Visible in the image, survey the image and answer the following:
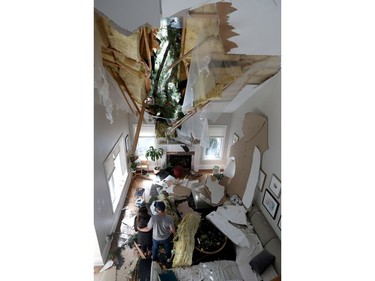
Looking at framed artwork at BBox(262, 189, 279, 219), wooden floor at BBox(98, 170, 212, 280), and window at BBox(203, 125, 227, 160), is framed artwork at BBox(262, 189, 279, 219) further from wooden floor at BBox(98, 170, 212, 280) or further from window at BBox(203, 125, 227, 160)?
window at BBox(203, 125, 227, 160)

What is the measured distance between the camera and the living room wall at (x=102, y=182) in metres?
2.62

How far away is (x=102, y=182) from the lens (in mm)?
2881

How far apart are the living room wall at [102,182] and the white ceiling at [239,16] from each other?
5.96 feet

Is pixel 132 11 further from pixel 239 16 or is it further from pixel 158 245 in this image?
pixel 158 245

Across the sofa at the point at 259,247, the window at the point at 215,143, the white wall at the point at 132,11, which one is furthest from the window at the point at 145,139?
the white wall at the point at 132,11

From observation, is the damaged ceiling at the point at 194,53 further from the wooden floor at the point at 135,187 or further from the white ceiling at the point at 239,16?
the wooden floor at the point at 135,187

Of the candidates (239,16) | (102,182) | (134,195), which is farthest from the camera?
(134,195)

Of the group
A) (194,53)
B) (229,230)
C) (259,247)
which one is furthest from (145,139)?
(194,53)

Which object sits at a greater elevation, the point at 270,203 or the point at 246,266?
the point at 270,203

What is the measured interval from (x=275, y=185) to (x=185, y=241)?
63.7 inches

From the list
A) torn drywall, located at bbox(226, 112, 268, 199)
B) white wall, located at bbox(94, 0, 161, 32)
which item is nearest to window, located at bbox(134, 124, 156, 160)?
torn drywall, located at bbox(226, 112, 268, 199)

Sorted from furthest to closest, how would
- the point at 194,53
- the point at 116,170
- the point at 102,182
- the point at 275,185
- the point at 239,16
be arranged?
the point at 116,170 < the point at 275,185 < the point at 102,182 < the point at 194,53 < the point at 239,16
